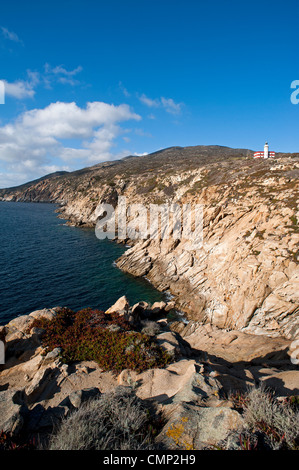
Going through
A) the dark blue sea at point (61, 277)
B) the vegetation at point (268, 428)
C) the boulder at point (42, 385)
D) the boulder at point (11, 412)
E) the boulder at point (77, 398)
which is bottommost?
the dark blue sea at point (61, 277)

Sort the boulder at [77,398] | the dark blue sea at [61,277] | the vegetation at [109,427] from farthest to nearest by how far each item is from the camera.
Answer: the dark blue sea at [61,277] → the boulder at [77,398] → the vegetation at [109,427]

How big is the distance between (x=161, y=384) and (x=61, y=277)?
33869 mm

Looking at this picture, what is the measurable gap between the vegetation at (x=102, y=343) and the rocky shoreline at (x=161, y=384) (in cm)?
43

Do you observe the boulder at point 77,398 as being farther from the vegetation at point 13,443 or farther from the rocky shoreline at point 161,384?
the vegetation at point 13,443

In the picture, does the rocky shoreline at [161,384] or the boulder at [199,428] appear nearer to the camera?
the boulder at [199,428]

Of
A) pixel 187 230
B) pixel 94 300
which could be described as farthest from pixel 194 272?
pixel 94 300

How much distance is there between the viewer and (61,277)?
1575 inches

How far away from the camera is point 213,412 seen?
643 centimetres

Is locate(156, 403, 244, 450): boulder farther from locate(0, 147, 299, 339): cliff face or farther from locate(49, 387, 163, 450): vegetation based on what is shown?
locate(0, 147, 299, 339): cliff face

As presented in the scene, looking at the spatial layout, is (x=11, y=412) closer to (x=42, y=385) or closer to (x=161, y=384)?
(x=42, y=385)

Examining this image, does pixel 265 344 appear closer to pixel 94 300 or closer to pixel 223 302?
pixel 223 302

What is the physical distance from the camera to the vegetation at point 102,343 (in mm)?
12211

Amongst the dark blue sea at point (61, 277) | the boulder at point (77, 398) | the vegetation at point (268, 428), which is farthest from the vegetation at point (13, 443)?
the dark blue sea at point (61, 277)

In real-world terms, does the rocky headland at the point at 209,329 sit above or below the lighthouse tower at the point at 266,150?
below
